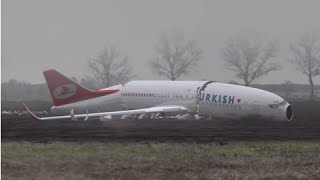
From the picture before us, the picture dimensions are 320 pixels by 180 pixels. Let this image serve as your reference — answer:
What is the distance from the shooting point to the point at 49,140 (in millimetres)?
26594

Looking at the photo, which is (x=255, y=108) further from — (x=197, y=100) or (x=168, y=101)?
(x=168, y=101)

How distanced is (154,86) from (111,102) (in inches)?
169

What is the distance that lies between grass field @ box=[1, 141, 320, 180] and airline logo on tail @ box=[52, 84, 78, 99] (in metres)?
28.0

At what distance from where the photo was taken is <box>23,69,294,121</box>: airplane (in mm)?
43625

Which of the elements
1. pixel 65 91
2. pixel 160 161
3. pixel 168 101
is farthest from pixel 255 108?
pixel 160 161

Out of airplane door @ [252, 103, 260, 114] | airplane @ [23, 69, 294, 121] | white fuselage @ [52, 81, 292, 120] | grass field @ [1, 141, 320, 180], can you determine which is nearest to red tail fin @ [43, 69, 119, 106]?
airplane @ [23, 69, 294, 121]

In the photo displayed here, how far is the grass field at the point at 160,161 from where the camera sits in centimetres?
1548

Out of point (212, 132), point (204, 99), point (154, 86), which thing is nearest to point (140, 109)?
point (154, 86)

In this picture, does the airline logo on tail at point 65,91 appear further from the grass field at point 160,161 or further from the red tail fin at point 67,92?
the grass field at point 160,161

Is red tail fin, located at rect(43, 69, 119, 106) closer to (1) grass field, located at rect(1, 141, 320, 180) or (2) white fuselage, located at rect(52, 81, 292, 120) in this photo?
(2) white fuselage, located at rect(52, 81, 292, 120)

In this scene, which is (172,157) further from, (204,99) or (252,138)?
(204,99)

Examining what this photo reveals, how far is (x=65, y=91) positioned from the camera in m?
52.0

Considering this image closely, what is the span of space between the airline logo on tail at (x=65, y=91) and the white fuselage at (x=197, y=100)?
0.95 m

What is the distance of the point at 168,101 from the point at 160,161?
31.1m
